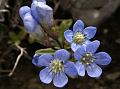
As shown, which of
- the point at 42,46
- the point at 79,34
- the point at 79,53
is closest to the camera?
the point at 79,53

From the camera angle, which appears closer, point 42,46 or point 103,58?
point 103,58

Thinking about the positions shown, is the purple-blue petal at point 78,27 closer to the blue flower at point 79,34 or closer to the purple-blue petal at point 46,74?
the blue flower at point 79,34

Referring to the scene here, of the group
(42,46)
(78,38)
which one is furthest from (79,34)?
(42,46)

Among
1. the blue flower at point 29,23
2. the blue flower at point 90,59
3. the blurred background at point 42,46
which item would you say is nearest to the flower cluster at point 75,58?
the blue flower at point 90,59

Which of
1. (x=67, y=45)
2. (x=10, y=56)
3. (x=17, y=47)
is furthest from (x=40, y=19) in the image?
(x=10, y=56)

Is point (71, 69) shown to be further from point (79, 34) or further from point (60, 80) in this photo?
point (79, 34)
